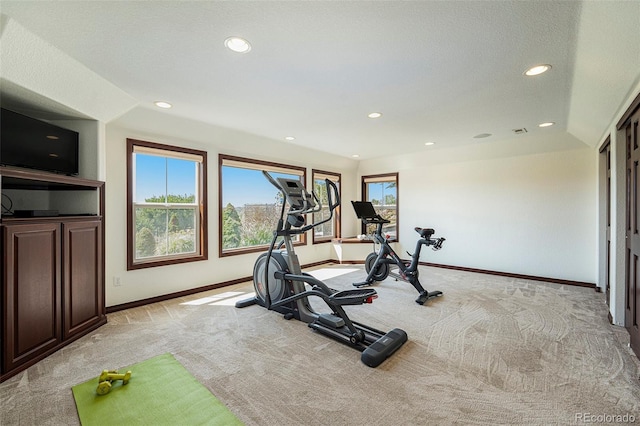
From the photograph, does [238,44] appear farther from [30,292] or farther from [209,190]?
[209,190]

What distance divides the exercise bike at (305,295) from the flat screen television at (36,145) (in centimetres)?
204

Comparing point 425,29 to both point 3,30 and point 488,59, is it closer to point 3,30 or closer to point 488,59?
point 488,59

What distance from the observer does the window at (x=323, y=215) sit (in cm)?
645

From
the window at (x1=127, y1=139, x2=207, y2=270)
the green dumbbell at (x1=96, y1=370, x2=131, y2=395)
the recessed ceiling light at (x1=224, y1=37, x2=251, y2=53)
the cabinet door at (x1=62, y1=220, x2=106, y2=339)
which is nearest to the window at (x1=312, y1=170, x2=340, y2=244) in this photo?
the window at (x1=127, y1=139, x2=207, y2=270)

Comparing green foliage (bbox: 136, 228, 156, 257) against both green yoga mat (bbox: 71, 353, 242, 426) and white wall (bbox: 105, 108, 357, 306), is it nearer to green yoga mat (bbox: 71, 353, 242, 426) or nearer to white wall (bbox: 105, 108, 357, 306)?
white wall (bbox: 105, 108, 357, 306)

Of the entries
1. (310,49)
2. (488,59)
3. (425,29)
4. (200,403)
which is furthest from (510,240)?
(200,403)

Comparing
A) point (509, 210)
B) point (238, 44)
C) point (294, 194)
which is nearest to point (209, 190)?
point (294, 194)

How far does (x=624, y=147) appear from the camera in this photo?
9.42 ft

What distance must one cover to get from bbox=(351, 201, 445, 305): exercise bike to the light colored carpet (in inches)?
21.2

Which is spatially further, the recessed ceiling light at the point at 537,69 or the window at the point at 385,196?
the window at the point at 385,196

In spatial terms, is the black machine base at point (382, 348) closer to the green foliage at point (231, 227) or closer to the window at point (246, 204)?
the window at point (246, 204)

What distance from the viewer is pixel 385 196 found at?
7.02 meters

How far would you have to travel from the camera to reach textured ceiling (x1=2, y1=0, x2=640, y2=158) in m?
1.68

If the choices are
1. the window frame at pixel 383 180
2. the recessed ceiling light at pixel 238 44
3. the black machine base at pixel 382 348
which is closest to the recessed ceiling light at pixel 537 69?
the recessed ceiling light at pixel 238 44
